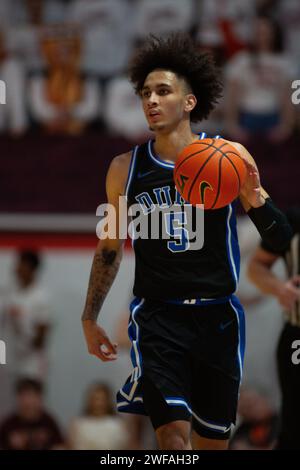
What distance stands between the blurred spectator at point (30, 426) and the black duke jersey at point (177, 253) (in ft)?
12.9

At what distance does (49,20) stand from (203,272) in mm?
7091

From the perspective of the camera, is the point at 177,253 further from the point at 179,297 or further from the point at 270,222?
the point at 270,222

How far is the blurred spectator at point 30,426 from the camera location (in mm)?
8945

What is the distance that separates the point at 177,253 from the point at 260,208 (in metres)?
0.49

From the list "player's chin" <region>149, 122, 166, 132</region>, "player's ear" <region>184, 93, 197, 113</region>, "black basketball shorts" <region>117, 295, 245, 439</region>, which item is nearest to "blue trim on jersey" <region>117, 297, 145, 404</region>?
"black basketball shorts" <region>117, 295, 245, 439</region>

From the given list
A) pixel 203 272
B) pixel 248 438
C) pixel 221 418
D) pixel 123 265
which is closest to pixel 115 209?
pixel 203 272

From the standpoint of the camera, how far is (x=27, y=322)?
32.1ft

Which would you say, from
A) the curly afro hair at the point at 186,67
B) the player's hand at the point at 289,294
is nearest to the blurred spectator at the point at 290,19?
the player's hand at the point at 289,294

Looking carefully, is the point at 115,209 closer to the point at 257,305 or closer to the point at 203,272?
the point at 203,272

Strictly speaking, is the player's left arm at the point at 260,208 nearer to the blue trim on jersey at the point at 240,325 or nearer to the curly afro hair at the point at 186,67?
the blue trim on jersey at the point at 240,325

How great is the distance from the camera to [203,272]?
5.33m

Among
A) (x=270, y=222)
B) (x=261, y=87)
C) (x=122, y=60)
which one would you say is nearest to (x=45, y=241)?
(x=122, y=60)

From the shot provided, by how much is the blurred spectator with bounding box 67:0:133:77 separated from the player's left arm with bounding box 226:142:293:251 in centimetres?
623

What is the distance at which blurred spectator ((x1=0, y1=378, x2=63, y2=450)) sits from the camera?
895 cm
